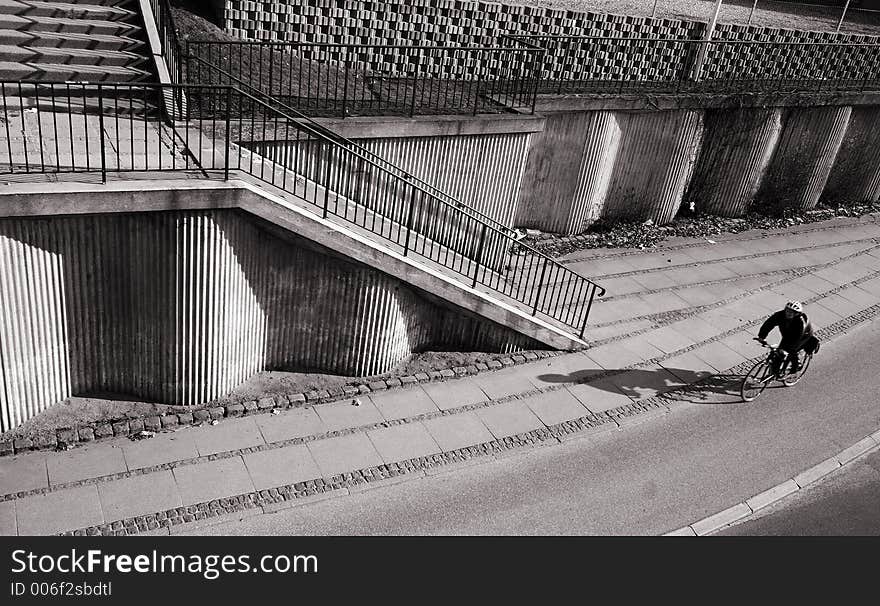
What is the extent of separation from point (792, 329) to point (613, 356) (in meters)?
2.57

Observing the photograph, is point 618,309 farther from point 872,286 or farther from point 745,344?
point 872,286

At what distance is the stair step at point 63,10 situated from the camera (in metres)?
11.3

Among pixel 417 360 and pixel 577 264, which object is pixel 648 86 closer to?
pixel 577 264

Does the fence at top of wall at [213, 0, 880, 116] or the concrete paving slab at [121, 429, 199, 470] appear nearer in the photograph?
the concrete paving slab at [121, 429, 199, 470]

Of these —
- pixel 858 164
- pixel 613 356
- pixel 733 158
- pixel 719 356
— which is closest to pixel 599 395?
pixel 613 356

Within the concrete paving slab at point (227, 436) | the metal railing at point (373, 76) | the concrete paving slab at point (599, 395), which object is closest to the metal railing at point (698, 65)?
the metal railing at point (373, 76)

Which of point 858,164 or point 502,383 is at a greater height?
point 858,164

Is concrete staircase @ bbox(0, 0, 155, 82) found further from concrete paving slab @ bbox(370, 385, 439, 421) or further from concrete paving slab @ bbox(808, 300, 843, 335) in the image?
concrete paving slab @ bbox(808, 300, 843, 335)

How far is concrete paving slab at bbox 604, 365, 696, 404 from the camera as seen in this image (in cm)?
1141

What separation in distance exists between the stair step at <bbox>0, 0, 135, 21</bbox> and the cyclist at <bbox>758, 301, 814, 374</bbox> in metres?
10.7

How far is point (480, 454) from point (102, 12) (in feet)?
28.4

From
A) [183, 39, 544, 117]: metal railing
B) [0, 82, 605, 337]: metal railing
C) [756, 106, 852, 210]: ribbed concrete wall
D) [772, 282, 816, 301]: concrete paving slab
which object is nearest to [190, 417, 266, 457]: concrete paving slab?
[0, 82, 605, 337]: metal railing

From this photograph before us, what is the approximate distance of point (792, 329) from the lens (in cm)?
1112

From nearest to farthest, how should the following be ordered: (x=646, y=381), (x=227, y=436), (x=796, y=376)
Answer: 1. (x=227, y=436)
2. (x=646, y=381)
3. (x=796, y=376)
